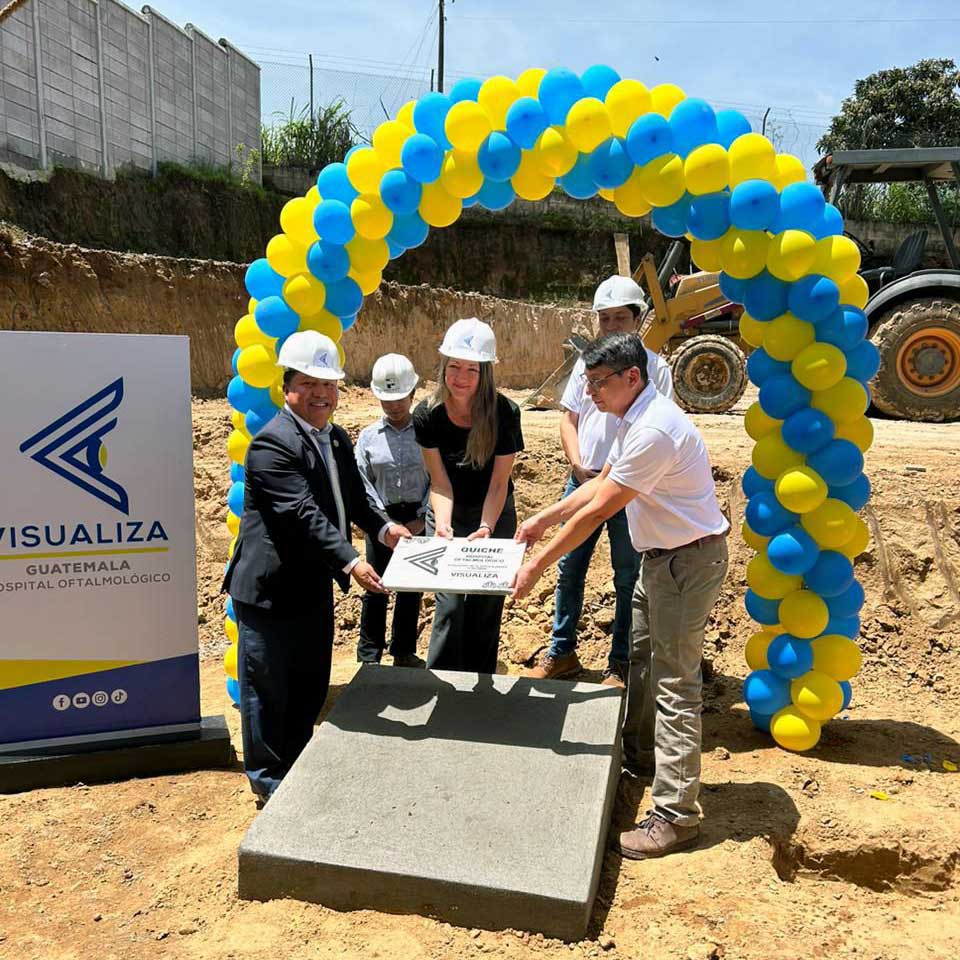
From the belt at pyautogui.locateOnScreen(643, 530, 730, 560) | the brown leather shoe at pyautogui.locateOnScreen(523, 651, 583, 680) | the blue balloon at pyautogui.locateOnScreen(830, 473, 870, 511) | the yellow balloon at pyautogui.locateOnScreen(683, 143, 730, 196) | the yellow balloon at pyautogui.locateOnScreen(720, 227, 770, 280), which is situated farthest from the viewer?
the brown leather shoe at pyautogui.locateOnScreen(523, 651, 583, 680)

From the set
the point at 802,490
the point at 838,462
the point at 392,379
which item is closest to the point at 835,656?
the point at 802,490

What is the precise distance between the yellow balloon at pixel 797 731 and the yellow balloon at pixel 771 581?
63 centimetres

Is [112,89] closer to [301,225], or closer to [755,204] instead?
[301,225]

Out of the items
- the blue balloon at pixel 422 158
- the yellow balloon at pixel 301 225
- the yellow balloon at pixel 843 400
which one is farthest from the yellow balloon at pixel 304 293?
the yellow balloon at pixel 843 400

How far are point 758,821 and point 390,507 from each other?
2.71 m

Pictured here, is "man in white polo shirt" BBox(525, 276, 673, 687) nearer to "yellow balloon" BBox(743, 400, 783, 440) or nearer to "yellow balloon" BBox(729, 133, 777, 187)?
"yellow balloon" BBox(743, 400, 783, 440)

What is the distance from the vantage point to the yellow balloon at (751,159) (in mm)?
4098

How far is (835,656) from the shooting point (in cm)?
445

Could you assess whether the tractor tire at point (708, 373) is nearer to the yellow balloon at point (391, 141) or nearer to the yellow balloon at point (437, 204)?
the yellow balloon at point (437, 204)

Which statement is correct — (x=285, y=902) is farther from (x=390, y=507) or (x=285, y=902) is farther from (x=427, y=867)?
(x=390, y=507)

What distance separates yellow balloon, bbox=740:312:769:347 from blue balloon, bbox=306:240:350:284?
2.14m

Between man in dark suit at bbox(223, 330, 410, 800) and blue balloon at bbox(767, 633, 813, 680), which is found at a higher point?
man in dark suit at bbox(223, 330, 410, 800)

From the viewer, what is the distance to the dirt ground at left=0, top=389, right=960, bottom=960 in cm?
296

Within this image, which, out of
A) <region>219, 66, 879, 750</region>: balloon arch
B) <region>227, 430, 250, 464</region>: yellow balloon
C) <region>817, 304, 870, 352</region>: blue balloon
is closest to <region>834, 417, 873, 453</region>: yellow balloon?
<region>219, 66, 879, 750</region>: balloon arch
